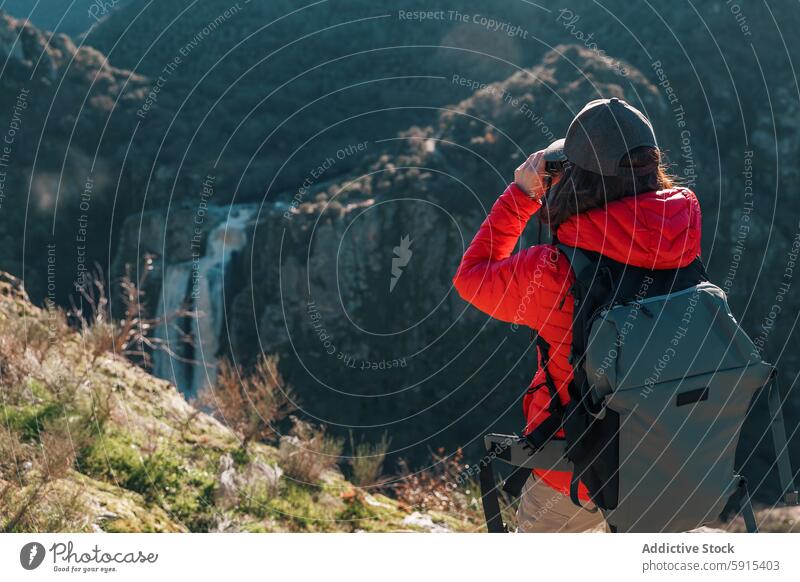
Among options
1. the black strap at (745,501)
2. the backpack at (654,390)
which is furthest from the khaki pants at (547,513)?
the black strap at (745,501)

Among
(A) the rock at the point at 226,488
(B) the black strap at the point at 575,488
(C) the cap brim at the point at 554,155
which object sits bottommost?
(A) the rock at the point at 226,488

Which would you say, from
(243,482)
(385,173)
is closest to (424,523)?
(243,482)

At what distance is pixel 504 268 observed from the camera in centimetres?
308

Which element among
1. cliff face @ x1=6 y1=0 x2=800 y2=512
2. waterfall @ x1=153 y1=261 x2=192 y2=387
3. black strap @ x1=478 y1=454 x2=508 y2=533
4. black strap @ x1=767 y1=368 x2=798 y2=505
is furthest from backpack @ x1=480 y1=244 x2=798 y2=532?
waterfall @ x1=153 y1=261 x2=192 y2=387

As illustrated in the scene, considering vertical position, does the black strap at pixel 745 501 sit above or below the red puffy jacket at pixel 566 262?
below

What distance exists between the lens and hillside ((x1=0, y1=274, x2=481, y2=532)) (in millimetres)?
4508

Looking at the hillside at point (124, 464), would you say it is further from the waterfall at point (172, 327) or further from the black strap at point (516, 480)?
the waterfall at point (172, 327)

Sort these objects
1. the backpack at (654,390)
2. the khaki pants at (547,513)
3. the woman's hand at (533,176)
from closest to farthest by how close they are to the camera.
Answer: the backpack at (654,390) < the woman's hand at (533,176) < the khaki pants at (547,513)

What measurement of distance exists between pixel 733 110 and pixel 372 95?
716 inches

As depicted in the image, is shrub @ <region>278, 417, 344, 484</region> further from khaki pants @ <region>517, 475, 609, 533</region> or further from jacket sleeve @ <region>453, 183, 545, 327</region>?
jacket sleeve @ <region>453, 183, 545, 327</region>

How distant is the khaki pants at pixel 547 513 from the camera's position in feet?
11.2

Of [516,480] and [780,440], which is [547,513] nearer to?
[516,480]

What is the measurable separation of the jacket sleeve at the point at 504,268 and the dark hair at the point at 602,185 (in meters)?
0.17

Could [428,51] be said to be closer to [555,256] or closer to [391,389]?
[391,389]
